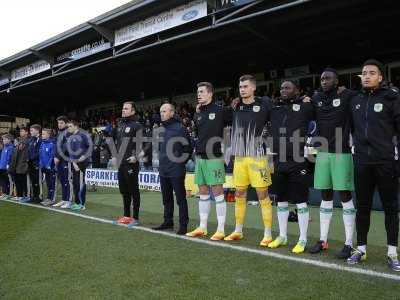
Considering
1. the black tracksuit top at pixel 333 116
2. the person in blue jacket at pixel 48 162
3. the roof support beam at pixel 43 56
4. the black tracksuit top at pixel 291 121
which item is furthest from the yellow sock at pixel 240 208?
the roof support beam at pixel 43 56

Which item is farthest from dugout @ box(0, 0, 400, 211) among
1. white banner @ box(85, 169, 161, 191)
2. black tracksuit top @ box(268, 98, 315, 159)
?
black tracksuit top @ box(268, 98, 315, 159)

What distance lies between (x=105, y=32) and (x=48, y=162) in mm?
8156

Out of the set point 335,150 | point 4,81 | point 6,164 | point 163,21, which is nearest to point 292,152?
point 335,150

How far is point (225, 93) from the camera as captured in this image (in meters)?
23.7

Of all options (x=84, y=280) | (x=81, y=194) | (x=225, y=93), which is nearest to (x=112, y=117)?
(x=225, y=93)

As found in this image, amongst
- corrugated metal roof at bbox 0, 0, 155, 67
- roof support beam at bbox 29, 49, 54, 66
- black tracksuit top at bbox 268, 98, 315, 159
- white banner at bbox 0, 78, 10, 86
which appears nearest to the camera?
black tracksuit top at bbox 268, 98, 315, 159

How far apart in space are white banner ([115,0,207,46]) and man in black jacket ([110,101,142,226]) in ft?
22.3

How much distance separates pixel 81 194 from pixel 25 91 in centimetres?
2017

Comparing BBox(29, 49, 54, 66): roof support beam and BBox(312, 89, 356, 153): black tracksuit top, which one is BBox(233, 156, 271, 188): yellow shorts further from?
BBox(29, 49, 54, 66): roof support beam

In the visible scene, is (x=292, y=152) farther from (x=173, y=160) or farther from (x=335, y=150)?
(x=173, y=160)

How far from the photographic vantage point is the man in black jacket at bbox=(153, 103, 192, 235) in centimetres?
702

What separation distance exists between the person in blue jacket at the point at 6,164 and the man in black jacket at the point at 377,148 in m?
10.0

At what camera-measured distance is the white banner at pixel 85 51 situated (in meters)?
18.5

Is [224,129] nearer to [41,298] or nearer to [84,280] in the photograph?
[84,280]
